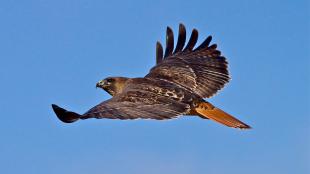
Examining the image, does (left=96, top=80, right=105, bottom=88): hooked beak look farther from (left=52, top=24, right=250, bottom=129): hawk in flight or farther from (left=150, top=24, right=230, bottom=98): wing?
(left=150, top=24, right=230, bottom=98): wing

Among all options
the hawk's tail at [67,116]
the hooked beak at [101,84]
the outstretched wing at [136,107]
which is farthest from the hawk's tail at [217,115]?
the hawk's tail at [67,116]

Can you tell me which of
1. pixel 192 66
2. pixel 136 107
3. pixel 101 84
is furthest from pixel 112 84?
pixel 136 107

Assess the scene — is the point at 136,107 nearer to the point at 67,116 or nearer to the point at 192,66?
the point at 67,116

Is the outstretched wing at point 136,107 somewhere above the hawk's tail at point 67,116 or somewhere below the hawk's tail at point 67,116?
above

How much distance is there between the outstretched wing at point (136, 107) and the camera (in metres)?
12.8

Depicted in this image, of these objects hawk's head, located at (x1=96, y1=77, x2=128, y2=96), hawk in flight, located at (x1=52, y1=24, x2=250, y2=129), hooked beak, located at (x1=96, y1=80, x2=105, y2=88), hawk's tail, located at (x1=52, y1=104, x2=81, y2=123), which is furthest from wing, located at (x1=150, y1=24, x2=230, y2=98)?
hawk's tail, located at (x1=52, y1=104, x2=81, y2=123)

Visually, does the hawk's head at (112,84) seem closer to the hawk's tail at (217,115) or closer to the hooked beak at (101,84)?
the hooked beak at (101,84)

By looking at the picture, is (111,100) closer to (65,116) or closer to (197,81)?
(65,116)

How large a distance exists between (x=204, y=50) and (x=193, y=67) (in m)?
0.83

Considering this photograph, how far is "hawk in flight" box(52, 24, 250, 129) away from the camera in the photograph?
Result: 522 inches

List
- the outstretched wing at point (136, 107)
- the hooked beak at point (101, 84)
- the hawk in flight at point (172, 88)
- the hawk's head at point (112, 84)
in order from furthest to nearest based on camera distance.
A: the hooked beak at point (101, 84), the hawk's head at point (112, 84), the hawk in flight at point (172, 88), the outstretched wing at point (136, 107)

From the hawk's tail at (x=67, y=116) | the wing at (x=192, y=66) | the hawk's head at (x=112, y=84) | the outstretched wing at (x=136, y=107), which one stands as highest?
the wing at (x=192, y=66)

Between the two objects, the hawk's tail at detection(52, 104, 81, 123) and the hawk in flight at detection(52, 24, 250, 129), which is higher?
the hawk in flight at detection(52, 24, 250, 129)

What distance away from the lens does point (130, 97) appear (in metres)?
14.3
